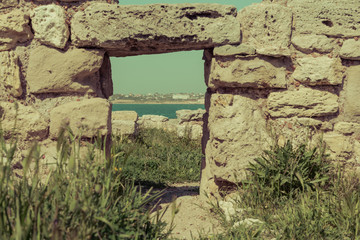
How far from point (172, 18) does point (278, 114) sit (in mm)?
1376

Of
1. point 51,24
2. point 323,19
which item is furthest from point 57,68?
point 323,19

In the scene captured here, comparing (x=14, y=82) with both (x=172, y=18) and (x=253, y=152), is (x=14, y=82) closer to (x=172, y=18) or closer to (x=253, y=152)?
(x=172, y=18)

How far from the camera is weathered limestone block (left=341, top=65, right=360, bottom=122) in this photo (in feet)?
12.8

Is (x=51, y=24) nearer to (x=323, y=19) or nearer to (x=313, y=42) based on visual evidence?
(x=313, y=42)

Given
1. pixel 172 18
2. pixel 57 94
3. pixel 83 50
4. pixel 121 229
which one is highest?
pixel 172 18

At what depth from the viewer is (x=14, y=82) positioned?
362 centimetres

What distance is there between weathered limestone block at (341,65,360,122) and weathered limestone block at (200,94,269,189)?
834mm

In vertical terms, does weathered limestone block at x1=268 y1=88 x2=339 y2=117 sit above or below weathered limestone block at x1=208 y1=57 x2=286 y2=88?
below

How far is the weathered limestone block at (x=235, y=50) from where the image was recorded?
3.80m

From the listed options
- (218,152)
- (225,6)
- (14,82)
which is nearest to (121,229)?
(218,152)

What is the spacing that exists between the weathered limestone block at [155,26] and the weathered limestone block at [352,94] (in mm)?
1173

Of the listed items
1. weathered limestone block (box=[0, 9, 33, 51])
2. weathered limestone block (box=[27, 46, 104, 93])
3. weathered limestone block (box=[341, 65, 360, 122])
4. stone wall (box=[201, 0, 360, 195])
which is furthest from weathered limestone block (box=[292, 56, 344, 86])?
weathered limestone block (box=[0, 9, 33, 51])

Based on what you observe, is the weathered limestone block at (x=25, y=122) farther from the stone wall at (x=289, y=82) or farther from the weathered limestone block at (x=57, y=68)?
the stone wall at (x=289, y=82)

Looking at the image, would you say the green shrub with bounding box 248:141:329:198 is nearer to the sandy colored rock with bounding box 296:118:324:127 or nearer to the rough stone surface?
the sandy colored rock with bounding box 296:118:324:127
